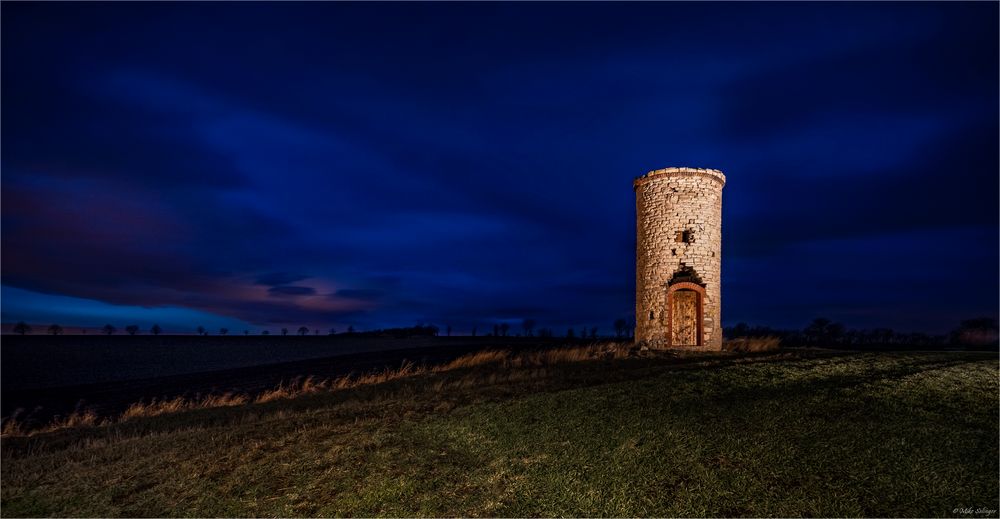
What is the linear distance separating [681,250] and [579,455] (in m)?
14.1

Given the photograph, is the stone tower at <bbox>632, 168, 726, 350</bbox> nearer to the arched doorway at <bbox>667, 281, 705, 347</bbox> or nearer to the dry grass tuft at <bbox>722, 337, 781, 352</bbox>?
the dry grass tuft at <bbox>722, 337, 781, 352</bbox>

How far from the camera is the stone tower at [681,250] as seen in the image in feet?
61.6

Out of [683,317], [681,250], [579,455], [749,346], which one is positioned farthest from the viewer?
[683,317]

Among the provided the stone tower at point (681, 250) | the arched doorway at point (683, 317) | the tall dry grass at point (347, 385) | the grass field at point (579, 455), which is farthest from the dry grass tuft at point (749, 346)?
the grass field at point (579, 455)

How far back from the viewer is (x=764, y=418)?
23.1ft

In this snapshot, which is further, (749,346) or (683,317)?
(683,317)

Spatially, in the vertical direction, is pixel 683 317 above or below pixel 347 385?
above

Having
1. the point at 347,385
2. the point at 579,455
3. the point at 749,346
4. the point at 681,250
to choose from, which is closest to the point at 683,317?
the point at 749,346

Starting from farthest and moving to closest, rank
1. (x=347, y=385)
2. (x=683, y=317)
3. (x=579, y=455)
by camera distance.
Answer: (x=683, y=317), (x=347, y=385), (x=579, y=455)

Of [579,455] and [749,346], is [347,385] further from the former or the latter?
[749,346]

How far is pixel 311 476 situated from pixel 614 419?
429 cm

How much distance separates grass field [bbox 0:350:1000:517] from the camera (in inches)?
199

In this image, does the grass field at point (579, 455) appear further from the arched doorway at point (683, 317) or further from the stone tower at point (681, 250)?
the arched doorway at point (683, 317)

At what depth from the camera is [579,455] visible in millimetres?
6238
